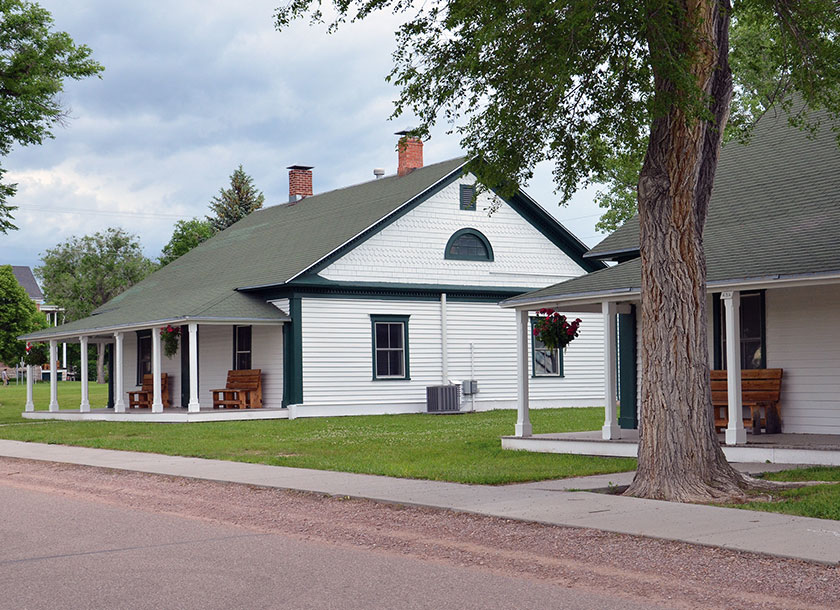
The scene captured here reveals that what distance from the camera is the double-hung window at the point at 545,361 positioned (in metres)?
33.9

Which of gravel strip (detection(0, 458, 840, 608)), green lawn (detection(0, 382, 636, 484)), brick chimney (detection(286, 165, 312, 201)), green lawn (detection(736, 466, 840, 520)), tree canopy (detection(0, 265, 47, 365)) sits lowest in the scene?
green lawn (detection(0, 382, 636, 484))

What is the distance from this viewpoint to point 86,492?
1363cm

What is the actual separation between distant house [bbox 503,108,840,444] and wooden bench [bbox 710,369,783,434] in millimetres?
252

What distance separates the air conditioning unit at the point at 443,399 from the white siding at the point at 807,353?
14.5m

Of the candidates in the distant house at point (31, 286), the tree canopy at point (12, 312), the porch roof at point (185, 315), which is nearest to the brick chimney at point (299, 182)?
the porch roof at point (185, 315)

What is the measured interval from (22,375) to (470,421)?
82.4 meters

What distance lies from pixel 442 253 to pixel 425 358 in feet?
10.7

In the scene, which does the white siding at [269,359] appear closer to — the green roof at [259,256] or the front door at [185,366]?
the green roof at [259,256]

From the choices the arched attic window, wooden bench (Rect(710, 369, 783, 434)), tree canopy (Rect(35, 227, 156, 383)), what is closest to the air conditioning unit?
the arched attic window

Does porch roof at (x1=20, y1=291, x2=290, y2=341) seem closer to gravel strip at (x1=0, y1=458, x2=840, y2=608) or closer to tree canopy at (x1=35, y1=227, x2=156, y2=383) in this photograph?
gravel strip at (x1=0, y1=458, x2=840, y2=608)

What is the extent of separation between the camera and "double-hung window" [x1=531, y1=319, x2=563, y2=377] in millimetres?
33875

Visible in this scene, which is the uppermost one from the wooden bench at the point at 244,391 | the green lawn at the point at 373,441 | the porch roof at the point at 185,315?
the porch roof at the point at 185,315

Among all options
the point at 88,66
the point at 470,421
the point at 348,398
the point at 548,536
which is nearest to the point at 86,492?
the point at 548,536

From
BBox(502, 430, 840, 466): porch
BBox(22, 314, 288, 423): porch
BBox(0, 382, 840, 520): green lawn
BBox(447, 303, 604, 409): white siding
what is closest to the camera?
BBox(0, 382, 840, 520): green lawn
